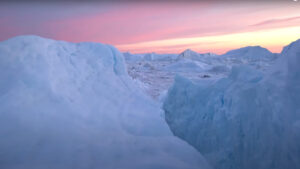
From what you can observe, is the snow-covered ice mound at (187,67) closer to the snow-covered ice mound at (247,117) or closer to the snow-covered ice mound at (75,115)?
the snow-covered ice mound at (75,115)

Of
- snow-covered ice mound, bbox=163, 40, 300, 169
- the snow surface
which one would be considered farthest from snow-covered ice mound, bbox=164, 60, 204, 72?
snow-covered ice mound, bbox=163, 40, 300, 169

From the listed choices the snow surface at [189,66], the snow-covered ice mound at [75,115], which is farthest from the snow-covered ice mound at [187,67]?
the snow-covered ice mound at [75,115]

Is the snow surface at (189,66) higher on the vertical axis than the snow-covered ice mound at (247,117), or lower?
lower

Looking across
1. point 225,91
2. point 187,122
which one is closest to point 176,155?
point 187,122

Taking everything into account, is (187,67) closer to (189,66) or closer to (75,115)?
(189,66)

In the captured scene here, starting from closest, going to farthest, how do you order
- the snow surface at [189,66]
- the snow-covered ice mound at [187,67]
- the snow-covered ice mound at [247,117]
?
the snow-covered ice mound at [247,117]
the snow surface at [189,66]
the snow-covered ice mound at [187,67]

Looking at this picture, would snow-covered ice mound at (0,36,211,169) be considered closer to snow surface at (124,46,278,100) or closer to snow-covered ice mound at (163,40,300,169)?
snow-covered ice mound at (163,40,300,169)
